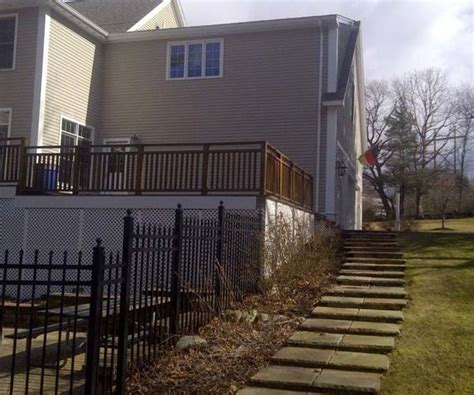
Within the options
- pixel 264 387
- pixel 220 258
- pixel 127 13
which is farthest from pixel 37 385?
pixel 127 13

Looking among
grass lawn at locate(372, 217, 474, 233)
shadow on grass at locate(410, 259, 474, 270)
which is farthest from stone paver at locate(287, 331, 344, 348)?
grass lawn at locate(372, 217, 474, 233)

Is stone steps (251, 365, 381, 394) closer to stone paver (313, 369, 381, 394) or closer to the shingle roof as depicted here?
stone paver (313, 369, 381, 394)

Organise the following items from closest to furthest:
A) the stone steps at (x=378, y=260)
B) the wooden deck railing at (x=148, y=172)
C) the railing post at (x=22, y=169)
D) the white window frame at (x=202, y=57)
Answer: the wooden deck railing at (x=148, y=172), the stone steps at (x=378, y=260), the railing post at (x=22, y=169), the white window frame at (x=202, y=57)

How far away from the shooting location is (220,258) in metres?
7.97

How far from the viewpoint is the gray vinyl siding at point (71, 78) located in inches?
619

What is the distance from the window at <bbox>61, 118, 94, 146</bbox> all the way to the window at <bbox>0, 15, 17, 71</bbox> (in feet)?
7.05

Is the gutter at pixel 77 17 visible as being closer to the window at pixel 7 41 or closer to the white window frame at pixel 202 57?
the window at pixel 7 41

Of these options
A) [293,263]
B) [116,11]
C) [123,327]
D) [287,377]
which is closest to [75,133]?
[116,11]

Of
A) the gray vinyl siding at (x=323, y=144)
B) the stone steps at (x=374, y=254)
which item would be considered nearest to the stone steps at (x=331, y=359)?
the stone steps at (x=374, y=254)

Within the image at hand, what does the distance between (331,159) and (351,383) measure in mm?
11168

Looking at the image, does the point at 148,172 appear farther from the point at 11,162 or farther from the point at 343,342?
the point at 343,342

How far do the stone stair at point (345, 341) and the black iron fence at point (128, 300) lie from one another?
1254 mm

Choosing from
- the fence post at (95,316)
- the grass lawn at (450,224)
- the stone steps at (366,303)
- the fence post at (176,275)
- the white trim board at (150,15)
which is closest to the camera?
the fence post at (95,316)

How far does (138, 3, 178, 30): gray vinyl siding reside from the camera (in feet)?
68.8
